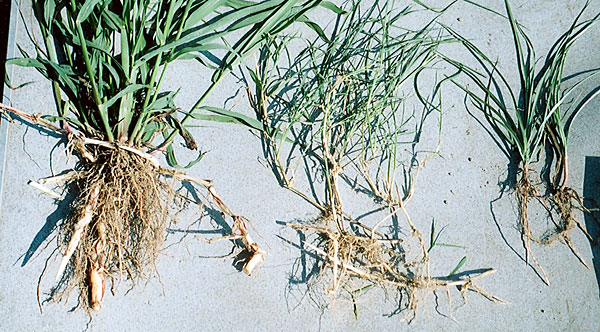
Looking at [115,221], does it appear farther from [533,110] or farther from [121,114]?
[533,110]

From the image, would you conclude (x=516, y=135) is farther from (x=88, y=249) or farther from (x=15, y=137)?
(x=15, y=137)

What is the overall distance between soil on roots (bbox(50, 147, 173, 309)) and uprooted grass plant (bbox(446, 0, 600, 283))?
87 cm

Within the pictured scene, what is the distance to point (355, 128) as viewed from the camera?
1.36 metres

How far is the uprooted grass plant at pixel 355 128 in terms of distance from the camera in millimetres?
1359

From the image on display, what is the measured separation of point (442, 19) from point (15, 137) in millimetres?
1158

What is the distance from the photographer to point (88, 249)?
126cm

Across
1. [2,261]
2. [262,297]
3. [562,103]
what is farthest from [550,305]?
[2,261]

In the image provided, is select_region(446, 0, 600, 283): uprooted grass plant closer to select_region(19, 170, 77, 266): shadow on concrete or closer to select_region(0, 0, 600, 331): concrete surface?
select_region(0, 0, 600, 331): concrete surface

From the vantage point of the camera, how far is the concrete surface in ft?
4.30

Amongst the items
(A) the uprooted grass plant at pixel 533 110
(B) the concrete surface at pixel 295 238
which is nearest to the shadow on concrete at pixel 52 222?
(B) the concrete surface at pixel 295 238

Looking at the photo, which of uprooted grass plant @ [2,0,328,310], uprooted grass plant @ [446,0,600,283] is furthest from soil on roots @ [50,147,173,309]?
uprooted grass plant @ [446,0,600,283]

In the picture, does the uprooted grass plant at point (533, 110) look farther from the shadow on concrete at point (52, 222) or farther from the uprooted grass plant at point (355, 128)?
→ the shadow on concrete at point (52, 222)

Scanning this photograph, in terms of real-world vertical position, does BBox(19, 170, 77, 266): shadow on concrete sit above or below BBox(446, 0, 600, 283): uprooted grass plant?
below

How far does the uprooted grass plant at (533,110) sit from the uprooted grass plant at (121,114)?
0.53 meters
